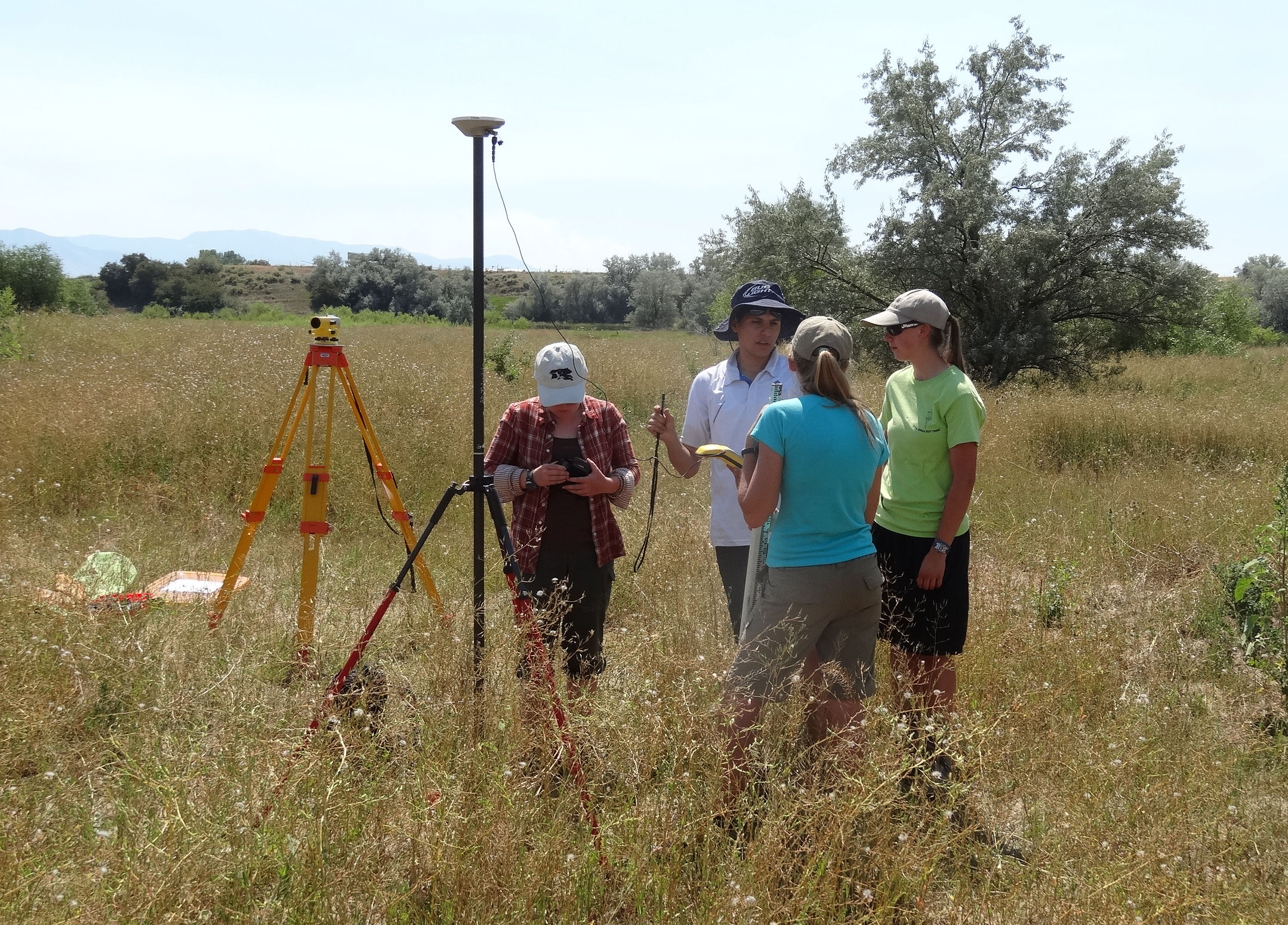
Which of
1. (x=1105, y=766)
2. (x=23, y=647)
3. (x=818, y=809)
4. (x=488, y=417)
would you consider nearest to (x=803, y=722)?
(x=818, y=809)

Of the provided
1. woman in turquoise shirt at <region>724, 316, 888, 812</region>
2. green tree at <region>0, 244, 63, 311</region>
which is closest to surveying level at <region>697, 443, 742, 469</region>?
woman in turquoise shirt at <region>724, 316, 888, 812</region>

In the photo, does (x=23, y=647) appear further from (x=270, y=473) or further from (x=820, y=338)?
(x=820, y=338)

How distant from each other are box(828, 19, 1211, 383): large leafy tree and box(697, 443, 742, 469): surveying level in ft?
47.6

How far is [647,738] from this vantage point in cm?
258

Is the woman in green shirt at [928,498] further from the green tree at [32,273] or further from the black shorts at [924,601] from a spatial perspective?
the green tree at [32,273]

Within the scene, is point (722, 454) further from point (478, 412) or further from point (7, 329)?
point (7, 329)

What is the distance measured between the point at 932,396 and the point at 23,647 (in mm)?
3418

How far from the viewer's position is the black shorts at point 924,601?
316cm

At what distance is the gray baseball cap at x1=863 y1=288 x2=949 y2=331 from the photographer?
3062 millimetres

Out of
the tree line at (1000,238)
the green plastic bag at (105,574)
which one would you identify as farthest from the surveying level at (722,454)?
the tree line at (1000,238)

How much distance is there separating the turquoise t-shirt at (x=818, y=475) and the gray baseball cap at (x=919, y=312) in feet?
1.65

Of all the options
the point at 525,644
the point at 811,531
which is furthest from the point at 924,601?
the point at 525,644

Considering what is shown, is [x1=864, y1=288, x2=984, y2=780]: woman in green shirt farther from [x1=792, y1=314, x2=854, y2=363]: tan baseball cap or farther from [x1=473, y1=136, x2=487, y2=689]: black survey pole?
[x1=473, y1=136, x2=487, y2=689]: black survey pole

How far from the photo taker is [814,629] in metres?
2.75
